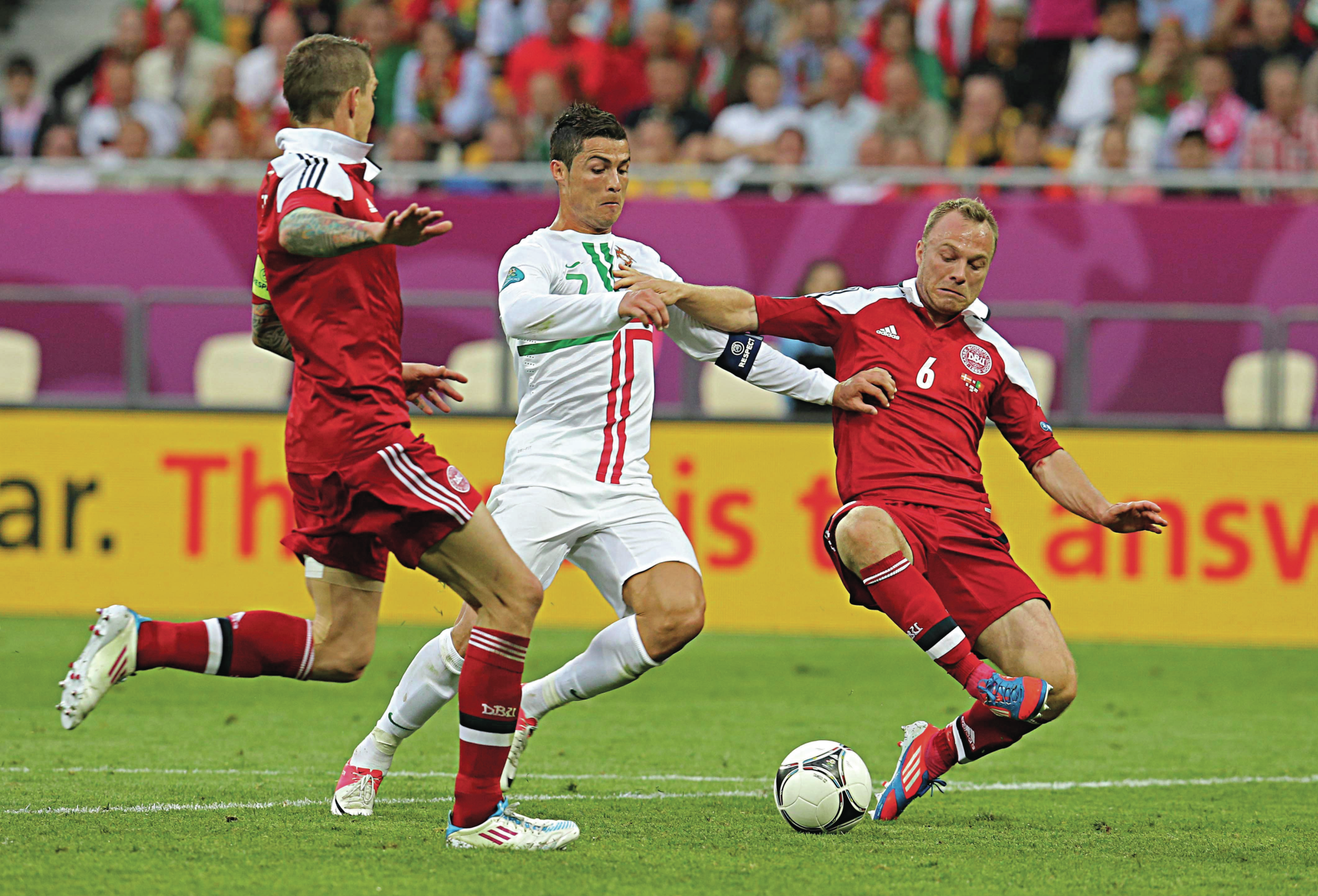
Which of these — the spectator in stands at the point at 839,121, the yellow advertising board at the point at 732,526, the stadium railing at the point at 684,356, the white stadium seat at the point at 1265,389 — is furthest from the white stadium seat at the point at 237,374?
the white stadium seat at the point at 1265,389

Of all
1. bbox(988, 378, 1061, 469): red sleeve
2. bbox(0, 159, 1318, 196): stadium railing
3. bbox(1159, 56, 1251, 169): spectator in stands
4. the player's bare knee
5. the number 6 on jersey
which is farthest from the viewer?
bbox(1159, 56, 1251, 169): spectator in stands

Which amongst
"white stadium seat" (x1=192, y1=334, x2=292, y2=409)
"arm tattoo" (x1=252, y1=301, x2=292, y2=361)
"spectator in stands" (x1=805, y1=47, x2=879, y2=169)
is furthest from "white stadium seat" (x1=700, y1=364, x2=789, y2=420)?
"arm tattoo" (x1=252, y1=301, x2=292, y2=361)

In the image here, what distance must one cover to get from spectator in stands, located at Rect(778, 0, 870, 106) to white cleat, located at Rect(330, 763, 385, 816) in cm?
922

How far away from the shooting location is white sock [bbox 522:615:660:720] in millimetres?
5703

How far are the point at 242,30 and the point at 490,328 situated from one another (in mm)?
5699

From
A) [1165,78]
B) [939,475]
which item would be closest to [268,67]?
[1165,78]

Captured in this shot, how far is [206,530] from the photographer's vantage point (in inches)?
441

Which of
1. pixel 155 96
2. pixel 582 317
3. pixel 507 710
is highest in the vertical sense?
pixel 155 96

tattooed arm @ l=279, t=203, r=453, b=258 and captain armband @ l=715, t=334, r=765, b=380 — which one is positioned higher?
tattooed arm @ l=279, t=203, r=453, b=258

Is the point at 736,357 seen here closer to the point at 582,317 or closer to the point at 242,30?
the point at 582,317

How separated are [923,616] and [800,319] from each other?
44.5 inches

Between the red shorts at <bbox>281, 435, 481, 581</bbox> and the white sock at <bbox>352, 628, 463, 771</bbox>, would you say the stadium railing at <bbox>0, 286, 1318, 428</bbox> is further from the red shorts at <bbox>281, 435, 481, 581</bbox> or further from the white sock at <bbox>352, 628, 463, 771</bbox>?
the red shorts at <bbox>281, 435, 481, 581</bbox>

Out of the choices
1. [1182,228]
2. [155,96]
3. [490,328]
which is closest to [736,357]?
[490,328]

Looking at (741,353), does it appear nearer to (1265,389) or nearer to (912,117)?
(1265,389)
